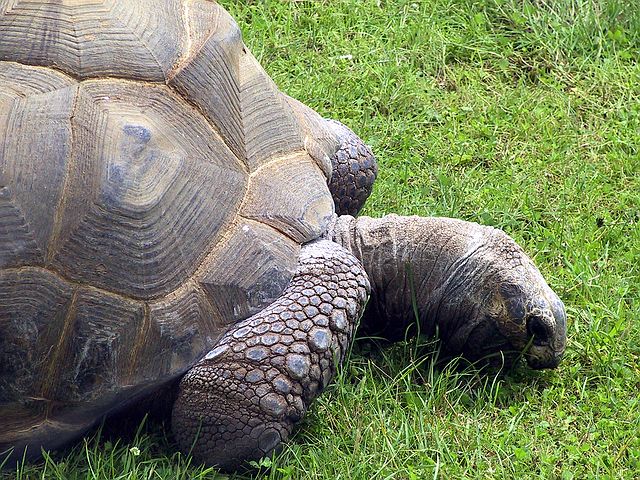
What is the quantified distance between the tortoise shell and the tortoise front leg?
0.07 m

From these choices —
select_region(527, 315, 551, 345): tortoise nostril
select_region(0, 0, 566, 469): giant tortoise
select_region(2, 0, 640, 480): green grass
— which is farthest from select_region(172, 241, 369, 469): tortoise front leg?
select_region(527, 315, 551, 345): tortoise nostril

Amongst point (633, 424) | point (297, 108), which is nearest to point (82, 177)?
point (297, 108)

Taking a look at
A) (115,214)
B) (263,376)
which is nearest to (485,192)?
(263,376)

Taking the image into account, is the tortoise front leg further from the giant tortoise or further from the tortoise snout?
the tortoise snout

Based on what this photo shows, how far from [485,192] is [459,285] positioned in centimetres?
136

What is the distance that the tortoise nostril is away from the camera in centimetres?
413

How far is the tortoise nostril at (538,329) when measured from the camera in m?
4.13

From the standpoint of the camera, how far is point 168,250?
11.9 feet

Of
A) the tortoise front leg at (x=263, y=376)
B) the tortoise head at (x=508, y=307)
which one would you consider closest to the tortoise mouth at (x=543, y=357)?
the tortoise head at (x=508, y=307)

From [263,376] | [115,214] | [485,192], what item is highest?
[115,214]

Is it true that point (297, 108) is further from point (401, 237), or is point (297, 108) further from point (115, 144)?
point (115, 144)

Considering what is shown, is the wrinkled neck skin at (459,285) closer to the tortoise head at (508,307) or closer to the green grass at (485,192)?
the tortoise head at (508,307)

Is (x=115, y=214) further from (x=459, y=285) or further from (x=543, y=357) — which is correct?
(x=543, y=357)

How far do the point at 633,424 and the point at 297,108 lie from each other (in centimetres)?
186
